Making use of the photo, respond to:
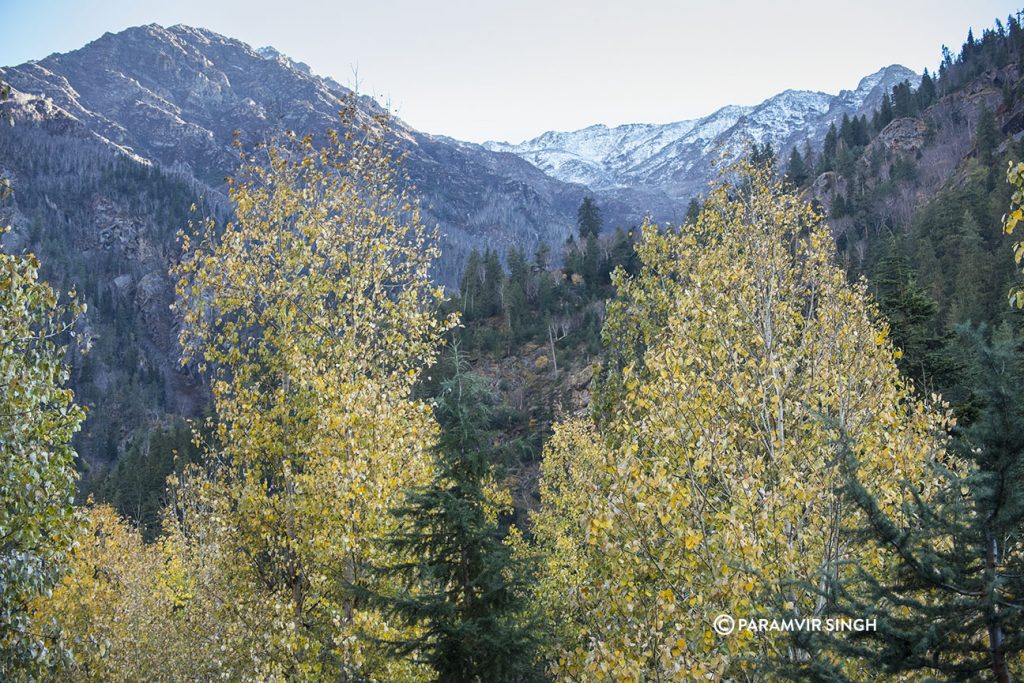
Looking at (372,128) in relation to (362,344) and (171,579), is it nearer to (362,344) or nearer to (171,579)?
(362,344)

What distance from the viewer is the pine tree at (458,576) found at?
10508 millimetres

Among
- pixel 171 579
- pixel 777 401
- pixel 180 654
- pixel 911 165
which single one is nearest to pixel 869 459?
pixel 777 401

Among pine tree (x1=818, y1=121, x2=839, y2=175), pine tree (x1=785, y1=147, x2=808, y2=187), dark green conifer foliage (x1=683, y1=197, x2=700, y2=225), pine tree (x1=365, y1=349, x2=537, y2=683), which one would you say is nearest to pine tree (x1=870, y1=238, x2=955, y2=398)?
dark green conifer foliage (x1=683, y1=197, x2=700, y2=225)

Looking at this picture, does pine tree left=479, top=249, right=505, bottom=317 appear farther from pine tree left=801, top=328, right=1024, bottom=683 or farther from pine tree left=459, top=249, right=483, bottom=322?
pine tree left=801, top=328, right=1024, bottom=683

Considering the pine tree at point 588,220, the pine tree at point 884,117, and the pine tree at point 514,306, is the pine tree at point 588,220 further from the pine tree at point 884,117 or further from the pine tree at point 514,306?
the pine tree at point 884,117

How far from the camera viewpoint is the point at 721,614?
255 inches

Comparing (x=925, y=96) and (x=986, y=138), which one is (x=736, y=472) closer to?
(x=986, y=138)

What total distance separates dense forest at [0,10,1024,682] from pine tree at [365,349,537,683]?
0.06 metres

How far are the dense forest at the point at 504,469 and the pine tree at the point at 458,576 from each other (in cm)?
6

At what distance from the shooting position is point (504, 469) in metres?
14.1

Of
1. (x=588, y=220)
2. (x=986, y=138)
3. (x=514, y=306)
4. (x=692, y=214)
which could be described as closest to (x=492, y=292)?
(x=514, y=306)

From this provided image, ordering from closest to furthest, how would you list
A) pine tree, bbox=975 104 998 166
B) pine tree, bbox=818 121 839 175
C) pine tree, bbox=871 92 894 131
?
pine tree, bbox=975 104 998 166 → pine tree, bbox=818 121 839 175 → pine tree, bbox=871 92 894 131

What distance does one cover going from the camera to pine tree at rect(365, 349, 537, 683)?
414 inches

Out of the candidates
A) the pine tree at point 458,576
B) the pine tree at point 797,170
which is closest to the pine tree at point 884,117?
the pine tree at point 797,170
